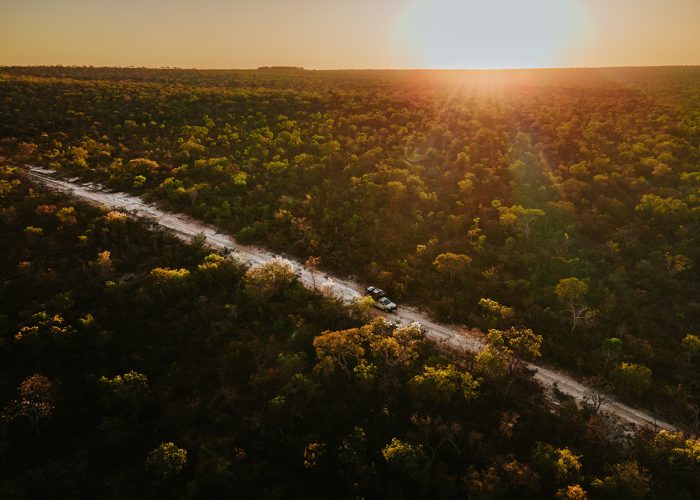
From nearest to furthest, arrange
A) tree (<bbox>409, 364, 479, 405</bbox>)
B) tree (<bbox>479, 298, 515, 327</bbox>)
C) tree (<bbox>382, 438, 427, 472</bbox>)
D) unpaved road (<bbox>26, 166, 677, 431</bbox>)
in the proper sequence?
tree (<bbox>382, 438, 427, 472</bbox>), tree (<bbox>409, 364, 479, 405</bbox>), unpaved road (<bbox>26, 166, 677, 431</bbox>), tree (<bbox>479, 298, 515, 327</bbox>)

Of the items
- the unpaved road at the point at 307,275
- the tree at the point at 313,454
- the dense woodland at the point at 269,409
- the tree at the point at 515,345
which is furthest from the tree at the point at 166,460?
the tree at the point at 515,345

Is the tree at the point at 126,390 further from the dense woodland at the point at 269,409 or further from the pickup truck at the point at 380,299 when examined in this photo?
the pickup truck at the point at 380,299

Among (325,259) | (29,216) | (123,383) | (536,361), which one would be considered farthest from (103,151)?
(536,361)

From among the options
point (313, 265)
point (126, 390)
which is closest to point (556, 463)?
point (313, 265)

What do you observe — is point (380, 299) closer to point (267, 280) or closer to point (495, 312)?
point (495, 312)

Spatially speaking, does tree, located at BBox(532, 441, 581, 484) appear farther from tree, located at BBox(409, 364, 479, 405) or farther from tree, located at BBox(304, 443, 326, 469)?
tree, located at BBox(304, 443, 326, 469)

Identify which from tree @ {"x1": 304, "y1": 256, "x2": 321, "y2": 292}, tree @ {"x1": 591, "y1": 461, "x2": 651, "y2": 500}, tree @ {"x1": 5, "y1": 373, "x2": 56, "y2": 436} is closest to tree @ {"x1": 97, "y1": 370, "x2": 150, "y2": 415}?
tree @ {"x1": 5, "y1": 373, "x2": 56, "y2": 436}
